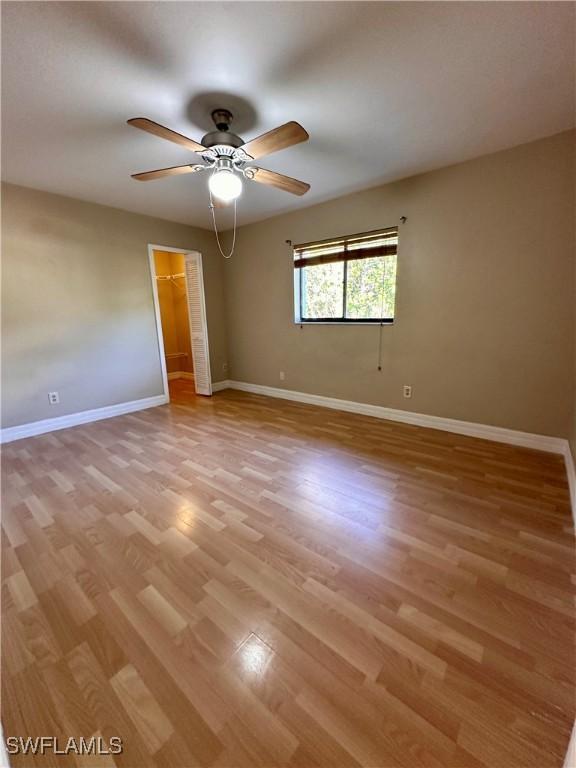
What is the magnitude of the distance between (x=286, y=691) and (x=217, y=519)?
98 centimetres

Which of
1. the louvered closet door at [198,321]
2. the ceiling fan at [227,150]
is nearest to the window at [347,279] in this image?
the ceiling fan at [227,150]

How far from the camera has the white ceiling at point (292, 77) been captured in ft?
4.44

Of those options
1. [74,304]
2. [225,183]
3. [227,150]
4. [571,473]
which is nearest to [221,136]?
[227,150]

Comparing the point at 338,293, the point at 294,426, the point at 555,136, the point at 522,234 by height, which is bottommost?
the point at 294,426

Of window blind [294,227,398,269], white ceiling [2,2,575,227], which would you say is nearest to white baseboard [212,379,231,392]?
window blind [294,227,398,269]

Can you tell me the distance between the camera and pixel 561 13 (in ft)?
4.40

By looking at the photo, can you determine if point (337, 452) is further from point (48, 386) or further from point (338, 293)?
point (48, 386)

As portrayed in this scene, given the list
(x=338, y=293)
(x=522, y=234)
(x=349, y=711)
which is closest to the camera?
(x=349, y=711)

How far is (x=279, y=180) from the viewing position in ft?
7.43

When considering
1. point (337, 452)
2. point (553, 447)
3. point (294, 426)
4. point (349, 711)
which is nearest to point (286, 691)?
point (349, 711)

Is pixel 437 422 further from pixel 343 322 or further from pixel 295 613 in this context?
pixel 295 613

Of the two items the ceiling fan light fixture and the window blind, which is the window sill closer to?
the window blind

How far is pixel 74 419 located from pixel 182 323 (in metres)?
3.08

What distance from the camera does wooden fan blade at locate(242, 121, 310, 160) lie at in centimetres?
161
